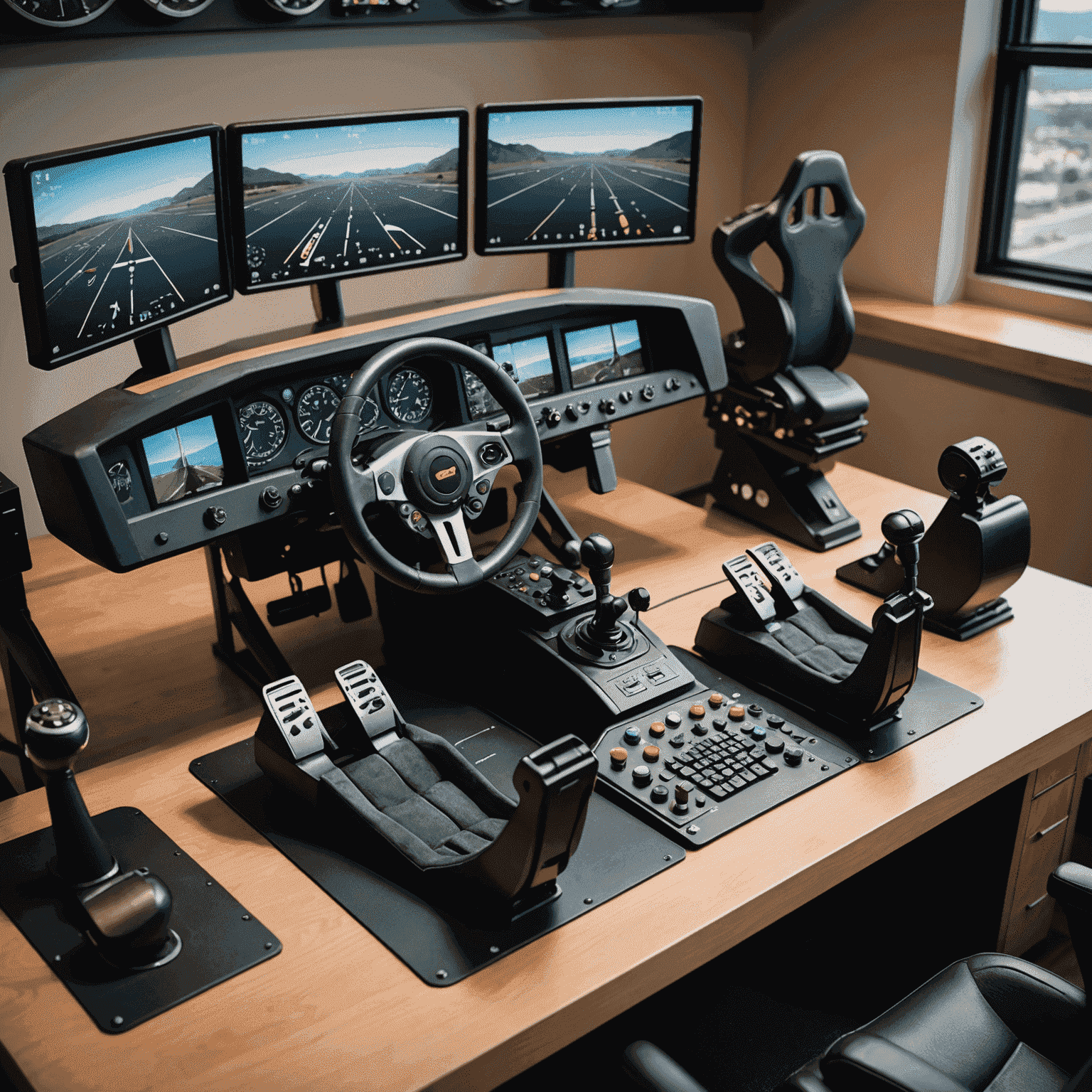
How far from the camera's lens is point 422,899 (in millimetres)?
1661

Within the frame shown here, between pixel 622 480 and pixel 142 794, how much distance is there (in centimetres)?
162

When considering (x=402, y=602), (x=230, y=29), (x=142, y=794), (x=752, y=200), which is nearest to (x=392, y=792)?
(x=142, y=794)

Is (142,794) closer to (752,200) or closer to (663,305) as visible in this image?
(663,305)

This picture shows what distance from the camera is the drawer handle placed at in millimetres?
2217

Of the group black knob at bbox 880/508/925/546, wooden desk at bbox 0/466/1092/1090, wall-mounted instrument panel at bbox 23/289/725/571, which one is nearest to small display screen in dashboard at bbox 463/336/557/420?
wall-mounted instrument panel at bbox 23/289/725/571

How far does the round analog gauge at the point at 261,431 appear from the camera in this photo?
215 cm

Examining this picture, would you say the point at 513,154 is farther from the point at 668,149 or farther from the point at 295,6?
the point at 295,6

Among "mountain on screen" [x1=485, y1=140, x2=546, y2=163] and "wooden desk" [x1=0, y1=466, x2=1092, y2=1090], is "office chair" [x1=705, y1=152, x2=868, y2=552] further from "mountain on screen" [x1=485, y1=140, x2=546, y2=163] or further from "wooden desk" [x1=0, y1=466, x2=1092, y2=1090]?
"mountain on screen" [x1=485, y1=140, x2=546, y2=163]

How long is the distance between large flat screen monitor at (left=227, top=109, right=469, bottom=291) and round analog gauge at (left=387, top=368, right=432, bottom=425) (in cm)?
24

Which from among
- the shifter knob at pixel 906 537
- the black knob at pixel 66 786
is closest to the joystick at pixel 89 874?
the black knob at pixel 66 786

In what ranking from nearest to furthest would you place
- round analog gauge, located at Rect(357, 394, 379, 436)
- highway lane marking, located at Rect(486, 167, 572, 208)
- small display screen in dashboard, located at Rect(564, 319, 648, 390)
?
1. round analog gauge, located at Rect(357, 394, 379, 436)
2. highway lane marking, located at Rect(486, 167, 572, 208)
3. small display screen in dashboard, located at Rect(564, 319, 648, 390)

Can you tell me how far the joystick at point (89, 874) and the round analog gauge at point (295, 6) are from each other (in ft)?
6.22

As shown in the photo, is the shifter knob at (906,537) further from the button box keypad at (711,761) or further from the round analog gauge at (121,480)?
the round analog gauge at (121,480)

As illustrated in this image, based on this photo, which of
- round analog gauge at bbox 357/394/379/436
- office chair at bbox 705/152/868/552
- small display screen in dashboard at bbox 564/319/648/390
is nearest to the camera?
round analog gauge at bbox 357/394/379/436
